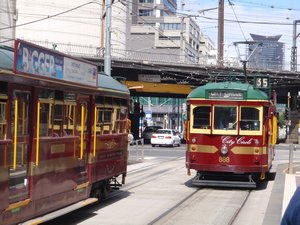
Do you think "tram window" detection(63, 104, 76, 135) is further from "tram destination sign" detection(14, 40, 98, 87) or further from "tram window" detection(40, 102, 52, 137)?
"tram window" detection(40, 102, 52, 137)

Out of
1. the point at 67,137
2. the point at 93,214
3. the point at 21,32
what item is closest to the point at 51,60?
the point at 67,137

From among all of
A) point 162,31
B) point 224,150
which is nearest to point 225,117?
point 224,150

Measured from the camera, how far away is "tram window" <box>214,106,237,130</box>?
52.5 feet

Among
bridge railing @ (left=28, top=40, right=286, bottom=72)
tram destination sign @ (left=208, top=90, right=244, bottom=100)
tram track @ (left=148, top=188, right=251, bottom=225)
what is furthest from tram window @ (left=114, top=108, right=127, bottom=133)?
bridge railing @ (left=28, top=40, right=286, bottom=72)

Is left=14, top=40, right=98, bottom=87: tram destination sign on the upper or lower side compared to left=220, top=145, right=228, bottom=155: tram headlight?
upper

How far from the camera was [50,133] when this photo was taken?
9047mm

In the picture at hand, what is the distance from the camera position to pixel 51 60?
8797 millimetres

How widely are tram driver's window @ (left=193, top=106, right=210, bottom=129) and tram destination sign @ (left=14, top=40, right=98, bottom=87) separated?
5.59 metres

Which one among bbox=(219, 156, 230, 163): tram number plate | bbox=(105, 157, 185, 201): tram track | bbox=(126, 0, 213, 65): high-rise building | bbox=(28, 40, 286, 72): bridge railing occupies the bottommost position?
bbox=(105, 157, 185, 201): tram track

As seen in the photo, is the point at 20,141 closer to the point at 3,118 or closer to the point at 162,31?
the point at 3,118

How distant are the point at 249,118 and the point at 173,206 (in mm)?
4644

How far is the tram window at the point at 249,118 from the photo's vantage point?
15922 millimetres

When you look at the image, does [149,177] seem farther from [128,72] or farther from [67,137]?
[128,72]

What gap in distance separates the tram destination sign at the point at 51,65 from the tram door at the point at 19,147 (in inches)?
16.5
